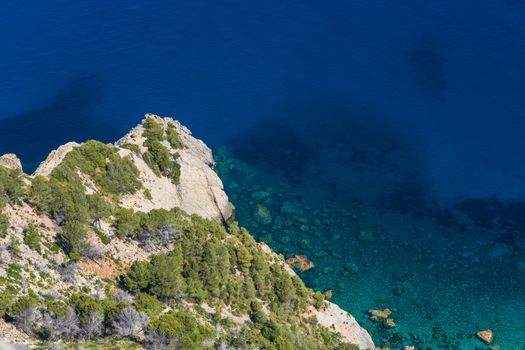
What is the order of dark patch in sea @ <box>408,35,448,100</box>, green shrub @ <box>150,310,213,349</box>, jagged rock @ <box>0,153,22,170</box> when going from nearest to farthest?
1. green shrub @ <box>150,310,213,349</box>
2. jagged rock @ <box>0,153,22,170</box>
3. dark patch in sea @ <box>408,35,448,100</box>

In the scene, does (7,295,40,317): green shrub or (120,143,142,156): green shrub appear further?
(120,143,142,156): green shrub

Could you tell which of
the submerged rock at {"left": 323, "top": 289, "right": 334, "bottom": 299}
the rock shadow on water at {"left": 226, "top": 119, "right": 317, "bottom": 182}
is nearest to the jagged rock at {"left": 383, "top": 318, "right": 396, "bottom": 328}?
the submerged rock at {"left": 323, "top": 289, "right": 334, "bottom": 299}

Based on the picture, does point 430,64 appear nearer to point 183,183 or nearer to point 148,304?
point 183,183

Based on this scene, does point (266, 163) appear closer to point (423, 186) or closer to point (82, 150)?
point (423, 186)

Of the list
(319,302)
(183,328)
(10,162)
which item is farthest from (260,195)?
(183,328)

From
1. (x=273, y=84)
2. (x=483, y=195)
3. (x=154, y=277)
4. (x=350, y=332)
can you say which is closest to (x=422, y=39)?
(x=273, y=84)

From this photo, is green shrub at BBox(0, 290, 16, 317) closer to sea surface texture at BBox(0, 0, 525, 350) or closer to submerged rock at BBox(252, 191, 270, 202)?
sea surface texture at BBox(0, 0, 525, 350)
